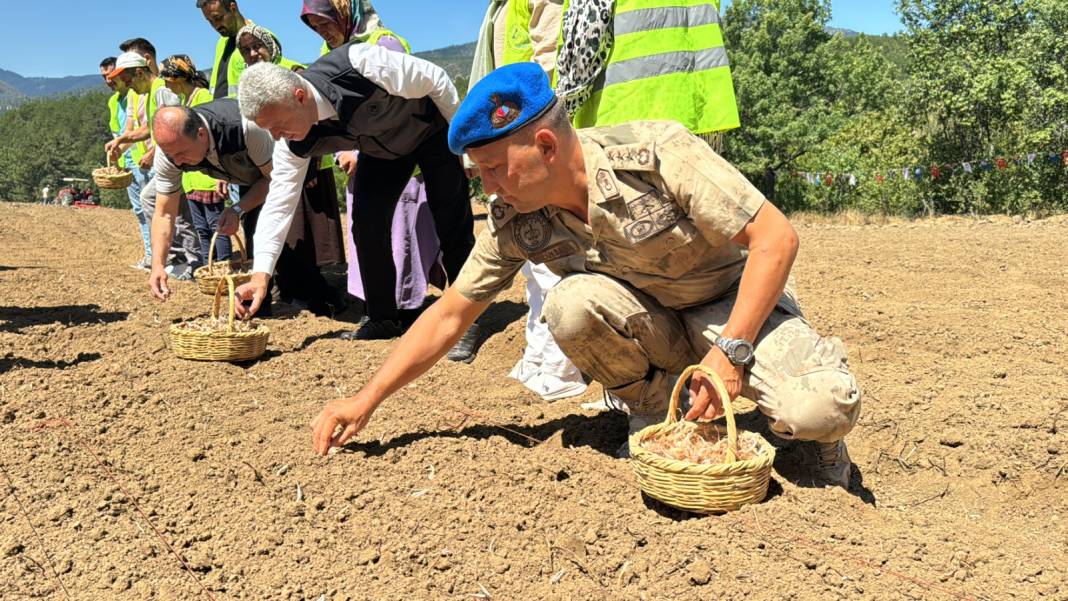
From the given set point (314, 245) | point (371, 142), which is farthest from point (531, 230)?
point (314, 245)

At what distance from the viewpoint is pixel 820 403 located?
2121 millimetres

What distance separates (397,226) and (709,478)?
3.16 meters

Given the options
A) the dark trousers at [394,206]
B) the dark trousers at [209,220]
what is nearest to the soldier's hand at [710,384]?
the dark trousers at [394,206]

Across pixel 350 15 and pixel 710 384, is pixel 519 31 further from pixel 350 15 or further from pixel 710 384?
pixel 710 384

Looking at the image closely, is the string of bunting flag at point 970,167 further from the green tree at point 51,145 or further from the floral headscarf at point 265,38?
the green tree at point 51,145

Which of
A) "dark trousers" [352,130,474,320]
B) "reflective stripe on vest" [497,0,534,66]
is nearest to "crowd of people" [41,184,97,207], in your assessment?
"dark trousers" [352,130,474,320]

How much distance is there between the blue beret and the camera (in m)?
1.95

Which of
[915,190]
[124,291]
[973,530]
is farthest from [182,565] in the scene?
[915,190]

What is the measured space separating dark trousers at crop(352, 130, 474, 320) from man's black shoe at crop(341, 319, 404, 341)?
0.18ft

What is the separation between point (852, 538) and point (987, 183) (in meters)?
13.5

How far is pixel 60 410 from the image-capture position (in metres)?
3.05

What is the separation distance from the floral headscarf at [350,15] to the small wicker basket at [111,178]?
9.69 ft

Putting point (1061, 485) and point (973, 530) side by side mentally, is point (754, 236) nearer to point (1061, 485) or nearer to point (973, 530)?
point (973, 530)

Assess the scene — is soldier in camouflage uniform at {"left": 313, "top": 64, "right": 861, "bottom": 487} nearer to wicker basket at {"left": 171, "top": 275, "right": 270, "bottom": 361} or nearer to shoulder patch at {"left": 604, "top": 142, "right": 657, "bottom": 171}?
shoulder patch at {"left": 604, "top": 142, "right": 657, "bottom": 171}
